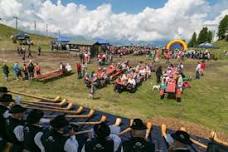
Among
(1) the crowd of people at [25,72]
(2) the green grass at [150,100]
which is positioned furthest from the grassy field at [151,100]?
(1) the crowd of people at [25,72]

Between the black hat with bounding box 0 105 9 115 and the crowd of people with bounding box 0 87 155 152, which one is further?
the black hat with bounding box 0 105 9 115

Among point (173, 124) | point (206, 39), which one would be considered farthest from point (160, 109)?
point (206, 39)

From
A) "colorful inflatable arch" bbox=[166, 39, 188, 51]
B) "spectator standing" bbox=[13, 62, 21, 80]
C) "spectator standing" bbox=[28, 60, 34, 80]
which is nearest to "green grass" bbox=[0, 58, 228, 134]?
"spectator standing" bbox=[13, 62, 21, 80]

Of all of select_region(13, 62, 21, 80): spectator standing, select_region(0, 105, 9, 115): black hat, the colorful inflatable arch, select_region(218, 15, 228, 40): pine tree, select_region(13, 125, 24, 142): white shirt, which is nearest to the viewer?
select_region(13, 125, 24, 142): white shirt

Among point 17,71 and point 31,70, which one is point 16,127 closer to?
point 31,70

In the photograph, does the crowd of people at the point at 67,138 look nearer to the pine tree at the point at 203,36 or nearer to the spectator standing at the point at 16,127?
the spectator standing at the point at 16,127

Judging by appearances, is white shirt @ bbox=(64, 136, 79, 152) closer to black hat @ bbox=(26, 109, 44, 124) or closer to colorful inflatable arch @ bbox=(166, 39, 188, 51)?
black hat @ bbox=(26, 109, 44, 124)

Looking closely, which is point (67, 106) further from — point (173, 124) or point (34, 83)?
point (34, 83)

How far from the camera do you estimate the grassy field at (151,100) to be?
18656 mm

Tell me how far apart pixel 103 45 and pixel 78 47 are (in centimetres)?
402

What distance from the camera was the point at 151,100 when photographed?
22766 mm

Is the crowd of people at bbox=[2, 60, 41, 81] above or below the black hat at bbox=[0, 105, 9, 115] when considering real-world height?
below

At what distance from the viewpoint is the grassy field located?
18656 millimetres

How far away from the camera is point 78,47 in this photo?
165 feet
